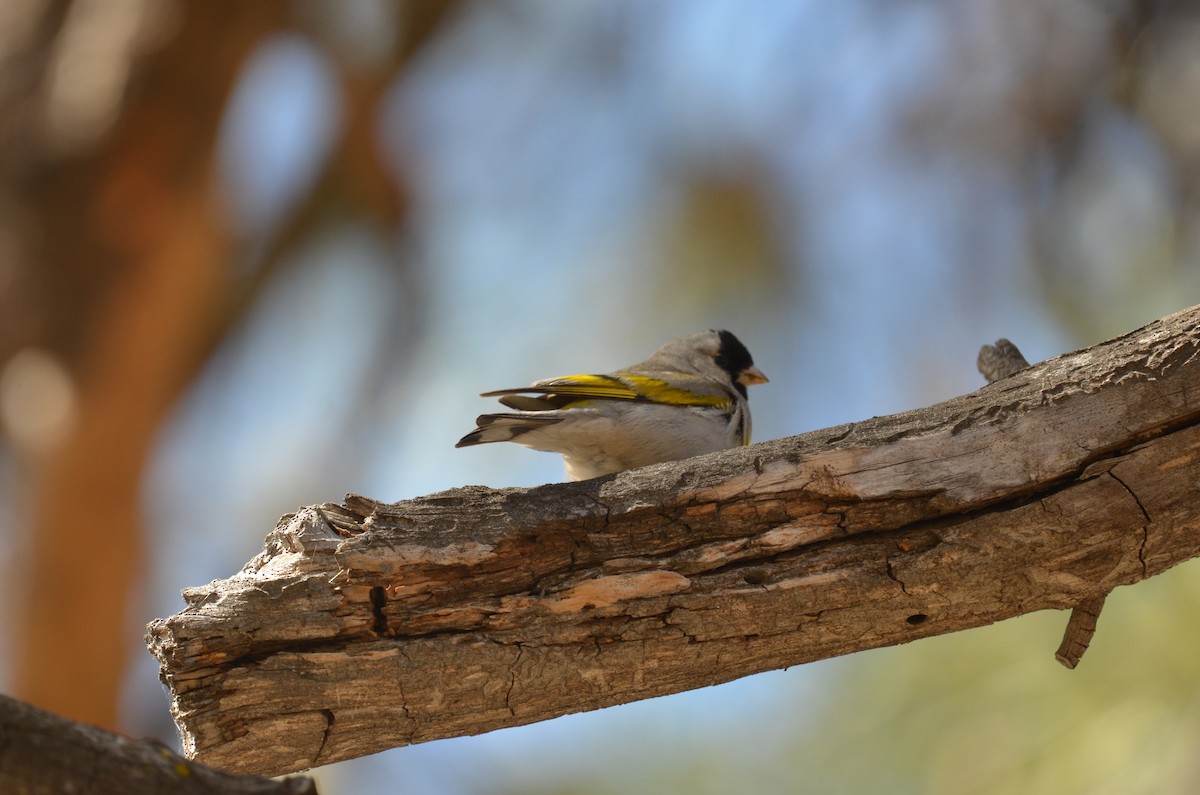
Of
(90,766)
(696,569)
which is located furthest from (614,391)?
(90,766)

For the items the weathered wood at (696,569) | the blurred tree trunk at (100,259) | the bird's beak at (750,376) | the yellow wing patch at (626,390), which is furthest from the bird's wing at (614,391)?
the blurred tree trunk at (100,259)

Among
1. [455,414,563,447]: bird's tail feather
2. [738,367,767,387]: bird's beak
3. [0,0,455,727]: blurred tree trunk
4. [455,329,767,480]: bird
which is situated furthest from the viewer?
[0,0,455,727]: blurred tree trunk

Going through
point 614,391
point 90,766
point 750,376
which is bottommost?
point 90,766

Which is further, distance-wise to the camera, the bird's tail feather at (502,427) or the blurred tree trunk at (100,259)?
the blurred tree trunk at (100,259)

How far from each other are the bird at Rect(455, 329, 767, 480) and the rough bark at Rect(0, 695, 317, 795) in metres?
1.66

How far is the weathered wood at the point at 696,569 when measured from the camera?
7.18 ft

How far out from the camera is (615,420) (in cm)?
323

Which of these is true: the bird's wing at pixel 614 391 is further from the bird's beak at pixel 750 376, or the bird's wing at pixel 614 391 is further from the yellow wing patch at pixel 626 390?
the bird's beak at pixel 750 376

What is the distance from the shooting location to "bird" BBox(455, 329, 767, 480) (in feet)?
10.4

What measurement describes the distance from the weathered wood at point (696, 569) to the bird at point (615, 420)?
785 mm

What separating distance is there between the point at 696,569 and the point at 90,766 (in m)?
1.31

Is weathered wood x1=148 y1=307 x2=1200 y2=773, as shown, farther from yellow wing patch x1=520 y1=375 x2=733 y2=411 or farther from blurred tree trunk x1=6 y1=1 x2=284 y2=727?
blurred tree trunk x1=6 y1=1 x2=284 y2=727

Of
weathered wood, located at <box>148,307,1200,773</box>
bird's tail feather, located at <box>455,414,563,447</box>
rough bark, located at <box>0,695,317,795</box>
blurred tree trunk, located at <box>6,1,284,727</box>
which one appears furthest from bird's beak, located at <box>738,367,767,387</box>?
blurred tree trunk, located at <box>6,1,284,727</box>

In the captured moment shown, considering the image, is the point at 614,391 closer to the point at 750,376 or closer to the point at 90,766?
the point at 750,376
